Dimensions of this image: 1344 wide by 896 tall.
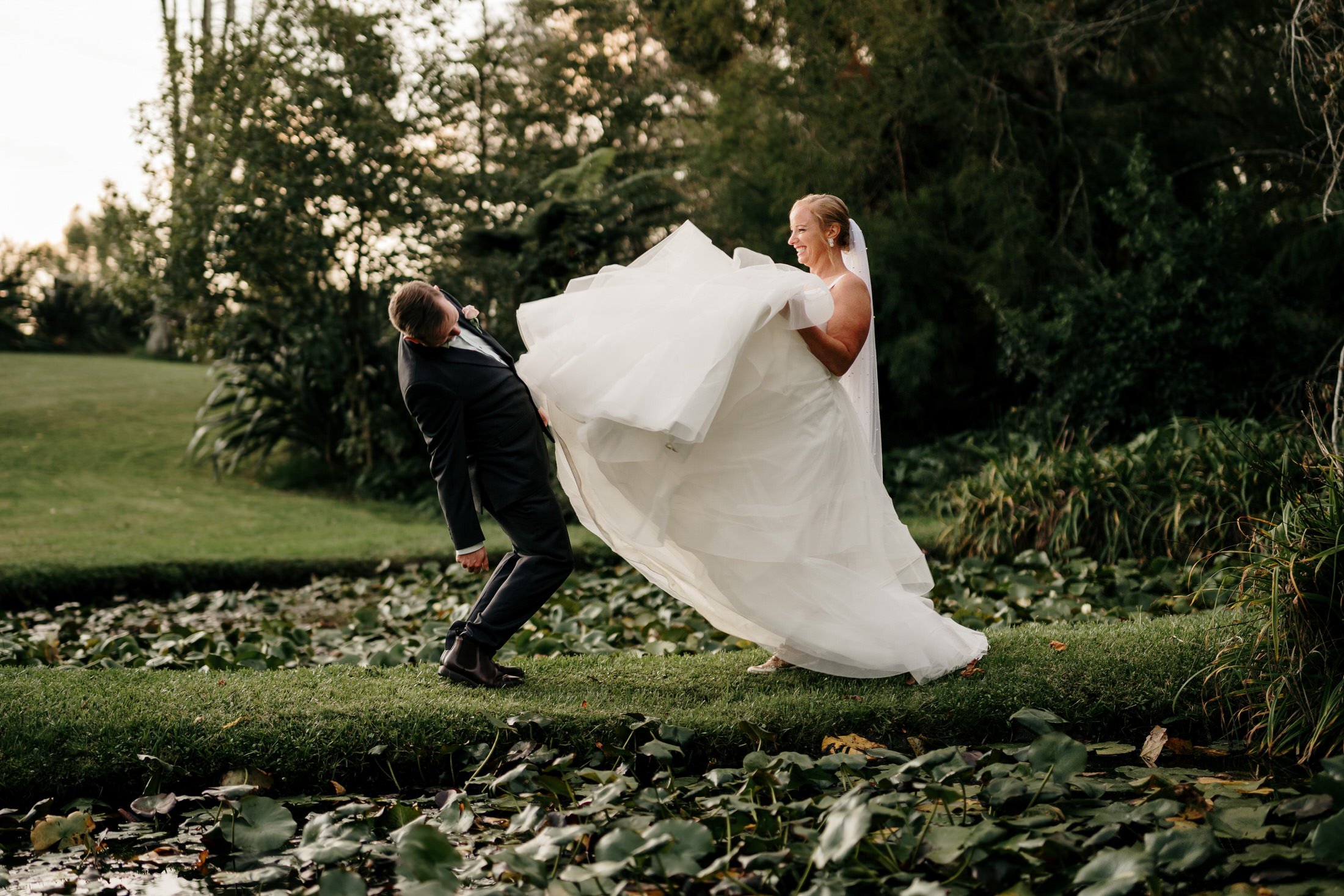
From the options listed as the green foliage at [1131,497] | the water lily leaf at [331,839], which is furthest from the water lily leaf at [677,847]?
the green foliage at [1131,497]

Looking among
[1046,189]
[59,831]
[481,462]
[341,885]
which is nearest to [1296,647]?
[481,462]

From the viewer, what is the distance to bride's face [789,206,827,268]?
13.2ft

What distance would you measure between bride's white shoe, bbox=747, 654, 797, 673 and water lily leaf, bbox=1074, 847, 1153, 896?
1836mm

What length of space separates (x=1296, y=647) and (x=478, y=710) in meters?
2.84

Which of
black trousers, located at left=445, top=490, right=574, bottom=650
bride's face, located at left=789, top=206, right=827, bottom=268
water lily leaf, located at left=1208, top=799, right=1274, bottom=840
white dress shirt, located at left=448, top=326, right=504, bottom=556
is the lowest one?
water lily leaf, located at left=1208, top=799, right=1274, bottom=840

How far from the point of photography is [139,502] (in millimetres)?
10688

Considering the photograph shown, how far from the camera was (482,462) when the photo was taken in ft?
13.1

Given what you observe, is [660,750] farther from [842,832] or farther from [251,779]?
[251,779]

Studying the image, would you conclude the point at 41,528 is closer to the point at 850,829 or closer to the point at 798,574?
the point at 798,574

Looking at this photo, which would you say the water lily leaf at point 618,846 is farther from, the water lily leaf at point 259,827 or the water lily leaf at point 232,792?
the water lily leaf at point 232,792

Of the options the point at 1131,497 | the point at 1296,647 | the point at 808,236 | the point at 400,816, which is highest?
the point at 808,236

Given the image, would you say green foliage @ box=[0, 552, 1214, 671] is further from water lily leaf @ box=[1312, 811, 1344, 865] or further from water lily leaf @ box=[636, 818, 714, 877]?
water lily leaf @ box=[636, 818, 714, 877]

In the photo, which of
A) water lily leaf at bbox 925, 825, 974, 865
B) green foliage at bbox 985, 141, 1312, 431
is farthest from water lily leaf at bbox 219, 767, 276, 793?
green foliage at bbox 985, 141, 1312, 431

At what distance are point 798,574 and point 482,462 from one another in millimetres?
1281
